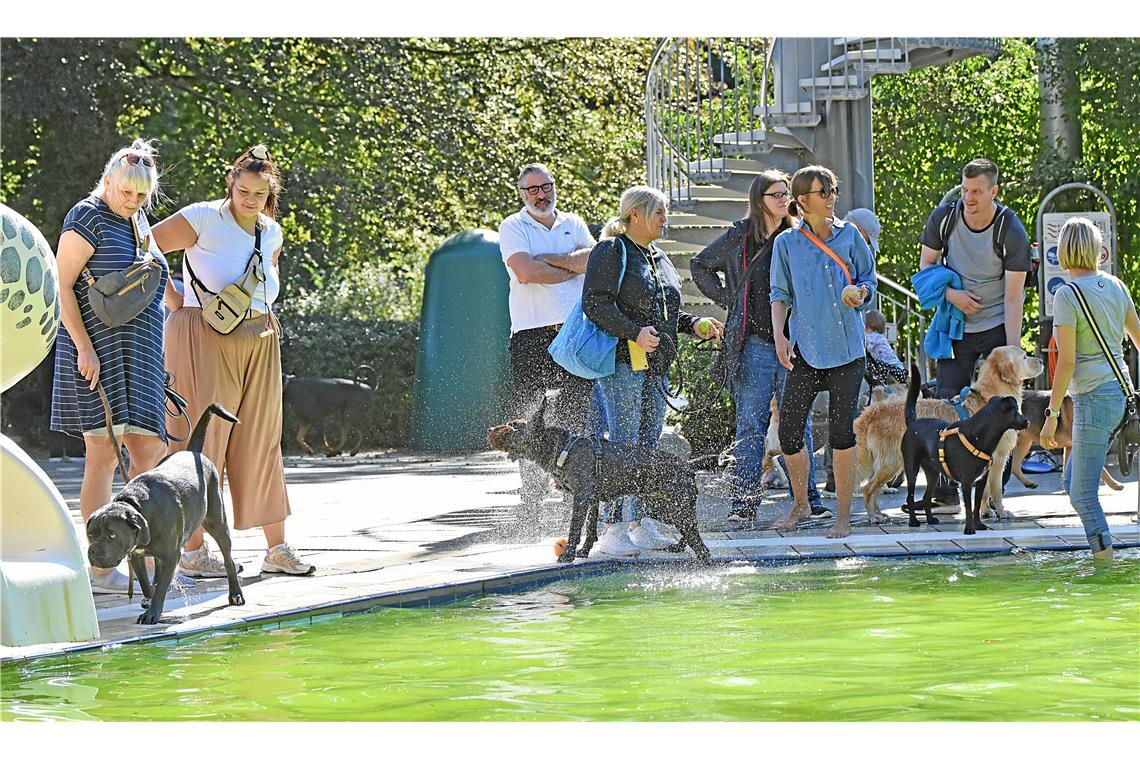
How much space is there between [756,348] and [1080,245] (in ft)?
7.59

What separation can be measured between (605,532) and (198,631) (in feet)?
8.61

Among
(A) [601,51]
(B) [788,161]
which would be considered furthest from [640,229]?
(A) [601,51]

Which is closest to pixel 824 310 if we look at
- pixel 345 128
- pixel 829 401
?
pixel 829 401

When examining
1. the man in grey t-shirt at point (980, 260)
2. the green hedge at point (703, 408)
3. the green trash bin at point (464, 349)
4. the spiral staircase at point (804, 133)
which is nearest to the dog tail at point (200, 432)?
the man in grey t-shirt at point (980, 260)

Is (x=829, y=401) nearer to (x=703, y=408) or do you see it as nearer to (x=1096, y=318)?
(x=1096, y=318)

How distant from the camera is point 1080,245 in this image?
281 inches

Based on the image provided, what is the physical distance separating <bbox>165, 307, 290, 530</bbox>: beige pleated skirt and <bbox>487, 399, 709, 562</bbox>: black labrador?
1.22m

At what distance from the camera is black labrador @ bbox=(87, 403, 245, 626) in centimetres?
581

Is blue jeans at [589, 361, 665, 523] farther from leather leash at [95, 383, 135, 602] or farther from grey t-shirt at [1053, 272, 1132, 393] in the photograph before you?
leather leash at [95, 383, 135, 602]

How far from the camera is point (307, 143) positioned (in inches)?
875

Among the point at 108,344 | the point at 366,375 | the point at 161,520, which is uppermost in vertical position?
the point at 366,375

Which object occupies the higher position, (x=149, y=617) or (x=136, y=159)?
(x=136, y=159)

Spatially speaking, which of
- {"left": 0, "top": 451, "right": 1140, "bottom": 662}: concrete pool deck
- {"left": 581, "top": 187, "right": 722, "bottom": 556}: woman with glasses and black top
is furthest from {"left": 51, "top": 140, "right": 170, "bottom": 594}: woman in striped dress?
{"left": 581, "top": 187, "right": 722, "bottom": 556}: woman with glasses and black top
